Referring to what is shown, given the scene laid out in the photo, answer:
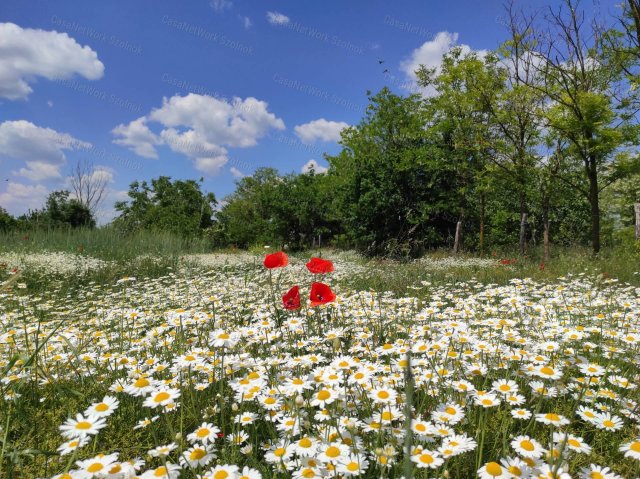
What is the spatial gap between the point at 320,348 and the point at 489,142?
17.0m

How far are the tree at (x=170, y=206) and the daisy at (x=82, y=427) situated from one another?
98.1 ft

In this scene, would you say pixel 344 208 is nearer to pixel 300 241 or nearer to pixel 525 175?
pixel 300 241

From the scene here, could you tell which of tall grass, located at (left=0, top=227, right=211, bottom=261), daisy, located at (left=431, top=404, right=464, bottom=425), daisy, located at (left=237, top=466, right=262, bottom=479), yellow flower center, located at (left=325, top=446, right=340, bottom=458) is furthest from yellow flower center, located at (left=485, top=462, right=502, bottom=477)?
tall grass, located at (left=0, top=227, right=211, bottom=261)

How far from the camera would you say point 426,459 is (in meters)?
1.37

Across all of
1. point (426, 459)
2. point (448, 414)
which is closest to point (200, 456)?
point (426, 459)

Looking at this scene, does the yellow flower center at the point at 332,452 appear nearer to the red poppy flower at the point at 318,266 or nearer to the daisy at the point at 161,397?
the daisy at the point at 161,397

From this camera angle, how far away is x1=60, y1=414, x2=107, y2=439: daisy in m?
1.35

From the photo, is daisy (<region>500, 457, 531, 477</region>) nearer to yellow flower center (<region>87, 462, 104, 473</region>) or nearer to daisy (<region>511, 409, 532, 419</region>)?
daisy (<region>511, 409, 532, 419</region>)

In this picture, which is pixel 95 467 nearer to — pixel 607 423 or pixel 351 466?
pixel 351 466

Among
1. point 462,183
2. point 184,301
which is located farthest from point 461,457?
point 462,183

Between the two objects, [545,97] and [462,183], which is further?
[462,183]

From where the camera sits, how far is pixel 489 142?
55.4 feet

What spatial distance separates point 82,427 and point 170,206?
4108 centimetres

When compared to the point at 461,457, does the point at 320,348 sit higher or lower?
higher
